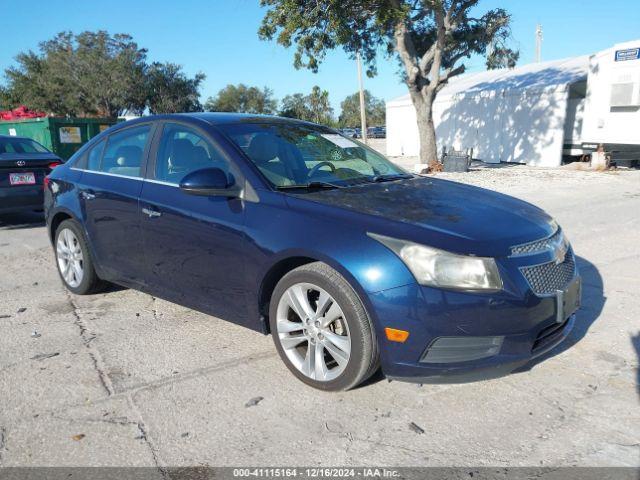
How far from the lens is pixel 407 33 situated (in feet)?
60.4

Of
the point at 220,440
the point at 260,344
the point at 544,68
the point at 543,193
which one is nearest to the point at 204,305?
the point at 260,344

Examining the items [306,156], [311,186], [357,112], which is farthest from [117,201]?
[357,112]

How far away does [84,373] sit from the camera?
3.48 m

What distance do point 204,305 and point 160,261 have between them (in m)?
0.53

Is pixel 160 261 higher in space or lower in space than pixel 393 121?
lower

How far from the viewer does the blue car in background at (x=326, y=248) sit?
2787 mm

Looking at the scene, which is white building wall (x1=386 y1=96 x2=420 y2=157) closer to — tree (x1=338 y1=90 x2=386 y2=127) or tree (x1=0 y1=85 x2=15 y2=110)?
tree (x1=0 y1=85 x2=15 y2=110)

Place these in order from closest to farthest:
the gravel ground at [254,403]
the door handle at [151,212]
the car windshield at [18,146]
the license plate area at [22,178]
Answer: the gravel ground at [254,403] < the door handle at [151,212] < the license plate area at [22,178] < the car windshield at [18,146]

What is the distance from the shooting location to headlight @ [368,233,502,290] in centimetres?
277

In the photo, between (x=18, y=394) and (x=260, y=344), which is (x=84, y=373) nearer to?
(x=18, y=394)

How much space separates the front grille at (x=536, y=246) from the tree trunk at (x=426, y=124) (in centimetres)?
1658

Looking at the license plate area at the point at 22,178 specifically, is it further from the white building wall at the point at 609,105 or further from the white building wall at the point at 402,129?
the white building wall at the point at 402,129

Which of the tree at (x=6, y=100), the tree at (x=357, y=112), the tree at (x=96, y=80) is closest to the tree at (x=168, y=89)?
the tree at (x=96, y=80)

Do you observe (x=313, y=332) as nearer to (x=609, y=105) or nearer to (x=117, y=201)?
(x=117, y=201)
